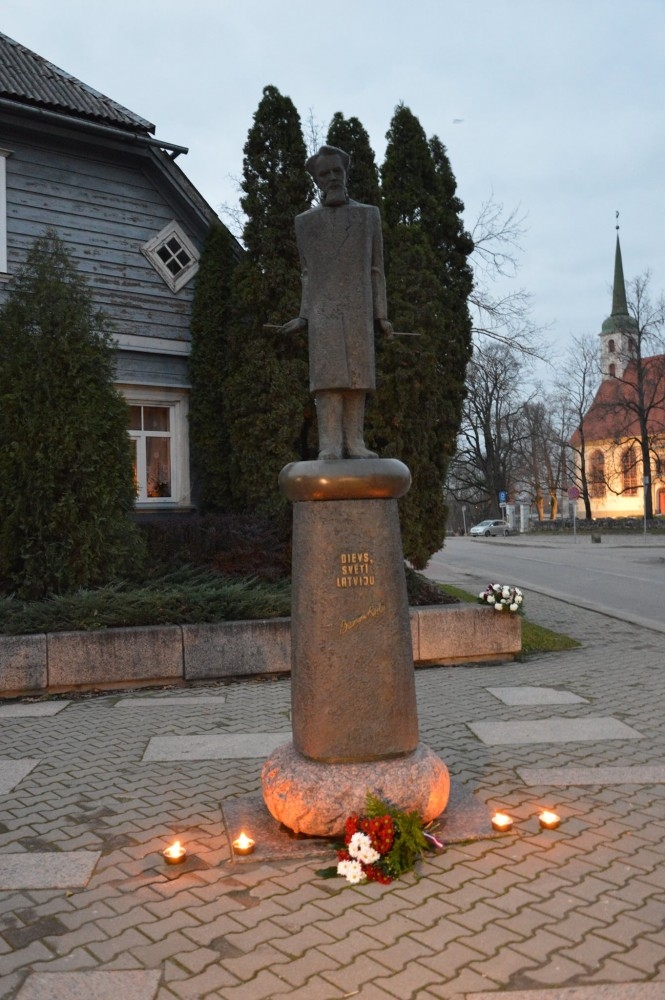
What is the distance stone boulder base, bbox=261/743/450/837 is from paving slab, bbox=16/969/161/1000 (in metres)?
1.21

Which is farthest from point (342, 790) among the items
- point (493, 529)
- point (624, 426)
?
point (624, 426)

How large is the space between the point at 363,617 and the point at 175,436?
9.82m

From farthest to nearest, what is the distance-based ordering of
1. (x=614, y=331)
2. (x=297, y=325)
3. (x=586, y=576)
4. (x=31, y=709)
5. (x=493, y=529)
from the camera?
(x=614, y=331), (x=493, y=529), (x=586, y=576), (x=31, y=709), (x=297, y=325)

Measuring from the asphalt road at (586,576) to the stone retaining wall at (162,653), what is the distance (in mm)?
4322

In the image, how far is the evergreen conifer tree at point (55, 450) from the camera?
9.21m

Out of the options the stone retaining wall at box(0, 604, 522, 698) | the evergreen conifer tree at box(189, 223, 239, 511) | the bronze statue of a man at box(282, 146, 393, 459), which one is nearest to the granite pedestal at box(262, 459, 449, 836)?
the bronze statue of a man at box(282, 146, 393, 459)

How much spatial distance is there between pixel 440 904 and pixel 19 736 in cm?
429

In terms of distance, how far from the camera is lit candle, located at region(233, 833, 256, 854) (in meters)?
4.00

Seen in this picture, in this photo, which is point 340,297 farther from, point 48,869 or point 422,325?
point 422,325

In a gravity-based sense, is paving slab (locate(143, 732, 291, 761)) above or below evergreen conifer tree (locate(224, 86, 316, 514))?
below

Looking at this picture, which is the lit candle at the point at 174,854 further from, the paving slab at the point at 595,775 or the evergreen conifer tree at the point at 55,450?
the evergreen conifer tree at the point at 55,450

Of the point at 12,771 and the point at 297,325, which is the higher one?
the point at 297,325

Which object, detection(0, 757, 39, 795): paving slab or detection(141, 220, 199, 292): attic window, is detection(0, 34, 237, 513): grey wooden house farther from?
detection(0, 757, 39, 795): paving slab

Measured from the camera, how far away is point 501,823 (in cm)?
425
